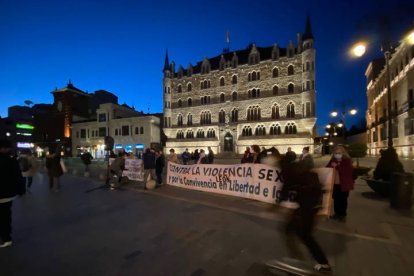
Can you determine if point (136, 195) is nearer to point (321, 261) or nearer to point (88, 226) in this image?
point (88, 226)

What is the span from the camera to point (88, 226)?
6.00m

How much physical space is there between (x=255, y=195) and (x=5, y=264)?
21.5 ft

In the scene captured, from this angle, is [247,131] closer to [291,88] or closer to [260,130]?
[260,130]

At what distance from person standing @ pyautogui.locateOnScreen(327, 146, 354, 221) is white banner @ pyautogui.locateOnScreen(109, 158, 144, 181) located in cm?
987

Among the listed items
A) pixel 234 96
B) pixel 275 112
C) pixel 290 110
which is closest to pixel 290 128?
pixel 290 110

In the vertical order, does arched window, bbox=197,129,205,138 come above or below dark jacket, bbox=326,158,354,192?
above

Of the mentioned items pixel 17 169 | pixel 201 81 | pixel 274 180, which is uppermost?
pixel 201 81

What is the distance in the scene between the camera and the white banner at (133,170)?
13.3m

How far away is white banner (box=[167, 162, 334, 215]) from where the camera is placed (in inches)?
249

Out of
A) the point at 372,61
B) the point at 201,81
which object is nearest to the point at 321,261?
the point at 201,81

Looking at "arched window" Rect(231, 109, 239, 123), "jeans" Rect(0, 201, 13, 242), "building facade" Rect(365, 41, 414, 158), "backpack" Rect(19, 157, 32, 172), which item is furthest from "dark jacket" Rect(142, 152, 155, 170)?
"arched window" Rect(231, 109, 239, 123)

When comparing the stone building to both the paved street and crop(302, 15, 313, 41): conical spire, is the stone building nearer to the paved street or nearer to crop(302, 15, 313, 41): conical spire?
crop(302, 15, 313, 41): conical spire

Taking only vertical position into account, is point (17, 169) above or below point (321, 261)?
above

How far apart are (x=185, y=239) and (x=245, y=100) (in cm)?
4179
